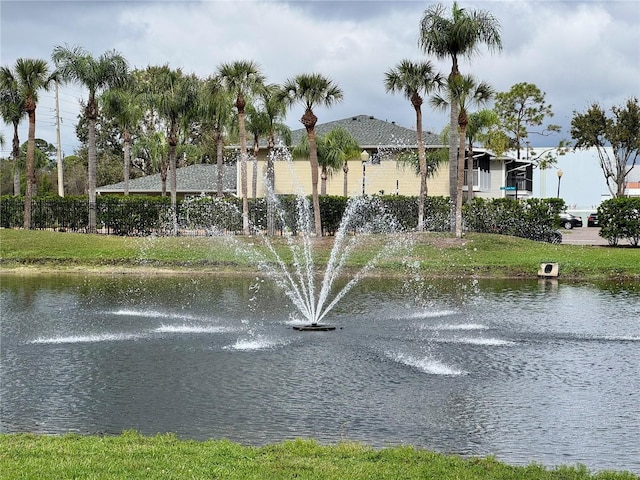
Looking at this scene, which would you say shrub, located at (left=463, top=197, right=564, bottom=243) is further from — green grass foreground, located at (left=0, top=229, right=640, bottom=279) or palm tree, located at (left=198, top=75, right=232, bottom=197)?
palm tree, located at (left=198, top=75, right=232, bottom=197)

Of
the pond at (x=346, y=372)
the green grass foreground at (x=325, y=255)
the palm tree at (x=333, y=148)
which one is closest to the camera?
the pond at (x=346, y=372)

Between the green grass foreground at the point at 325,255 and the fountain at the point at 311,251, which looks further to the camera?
the green grass foreground at the point at 325,255

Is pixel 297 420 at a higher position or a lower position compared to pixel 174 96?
lower

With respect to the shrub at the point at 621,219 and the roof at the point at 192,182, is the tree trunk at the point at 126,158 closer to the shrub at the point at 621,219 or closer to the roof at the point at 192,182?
the roof at the point at 192,182

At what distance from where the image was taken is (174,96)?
148 ft

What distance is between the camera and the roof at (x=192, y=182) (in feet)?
199

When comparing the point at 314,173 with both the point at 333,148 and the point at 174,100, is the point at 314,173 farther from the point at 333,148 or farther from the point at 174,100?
the point at 333,148

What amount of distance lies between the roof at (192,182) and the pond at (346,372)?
3761cm

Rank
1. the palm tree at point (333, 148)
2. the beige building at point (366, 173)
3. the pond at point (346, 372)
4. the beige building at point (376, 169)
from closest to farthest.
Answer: the pond at point (346, 372)
the palm tree at point (333, 148)
the beige building at point (376, 169)
the beige building at point (366, 173)

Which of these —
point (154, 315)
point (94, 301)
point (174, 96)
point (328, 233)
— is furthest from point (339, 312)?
point (174, 96)

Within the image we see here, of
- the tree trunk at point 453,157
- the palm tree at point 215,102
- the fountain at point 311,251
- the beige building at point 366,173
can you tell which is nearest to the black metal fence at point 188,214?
the fountain at point 311,251

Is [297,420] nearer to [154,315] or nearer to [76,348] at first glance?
[76,348]

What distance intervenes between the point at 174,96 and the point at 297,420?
3736 cm

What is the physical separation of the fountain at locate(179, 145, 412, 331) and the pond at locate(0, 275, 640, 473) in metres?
0.91
